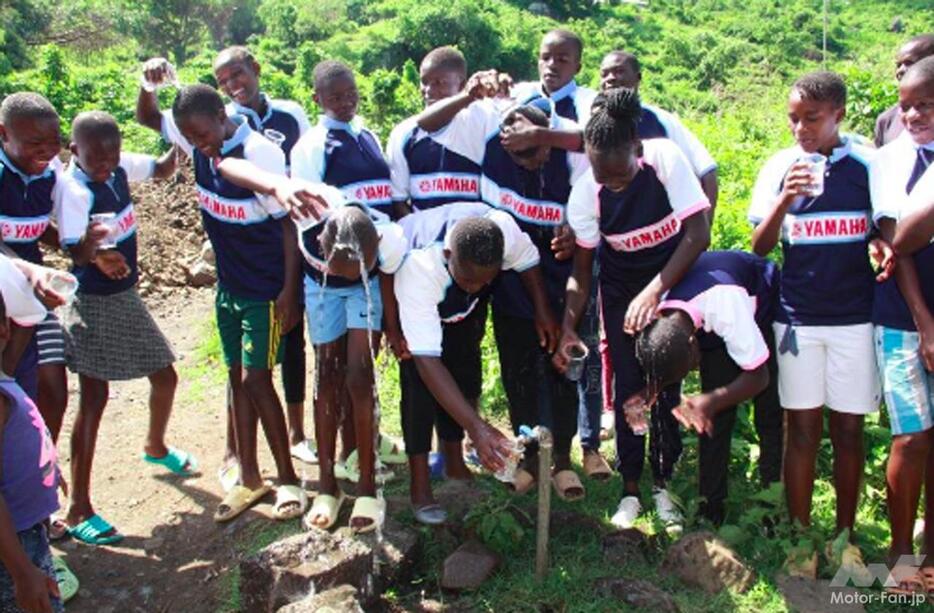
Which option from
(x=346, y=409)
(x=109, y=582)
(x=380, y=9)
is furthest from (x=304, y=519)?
(x=380, y=9)

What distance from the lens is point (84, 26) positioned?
31594mm

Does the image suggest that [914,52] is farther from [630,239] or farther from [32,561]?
[32,561]

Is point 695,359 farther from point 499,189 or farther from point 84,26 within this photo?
point 84,26

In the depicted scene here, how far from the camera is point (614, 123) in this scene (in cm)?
340

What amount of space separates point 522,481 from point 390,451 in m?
0.91

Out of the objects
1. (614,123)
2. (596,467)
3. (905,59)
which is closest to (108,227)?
(614,123)

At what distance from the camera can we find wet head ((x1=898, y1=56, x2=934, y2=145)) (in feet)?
10.5

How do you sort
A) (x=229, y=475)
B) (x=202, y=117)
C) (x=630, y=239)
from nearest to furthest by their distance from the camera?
(x=630, y=239), (x=202, y=117), (x=229, y=475)

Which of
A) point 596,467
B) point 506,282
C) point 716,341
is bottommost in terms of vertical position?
point 596,467

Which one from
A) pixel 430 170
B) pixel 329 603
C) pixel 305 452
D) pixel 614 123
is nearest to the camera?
pixel 329 603

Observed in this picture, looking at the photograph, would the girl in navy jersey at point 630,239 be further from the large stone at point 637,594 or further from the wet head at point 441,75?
the wet head at point 441,75

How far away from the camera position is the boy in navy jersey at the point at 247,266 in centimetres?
388

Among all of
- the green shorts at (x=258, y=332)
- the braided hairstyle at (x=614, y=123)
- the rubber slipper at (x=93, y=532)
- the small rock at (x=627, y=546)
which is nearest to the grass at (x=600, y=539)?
the small rock at (x=627, y=546)

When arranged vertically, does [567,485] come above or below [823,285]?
below
